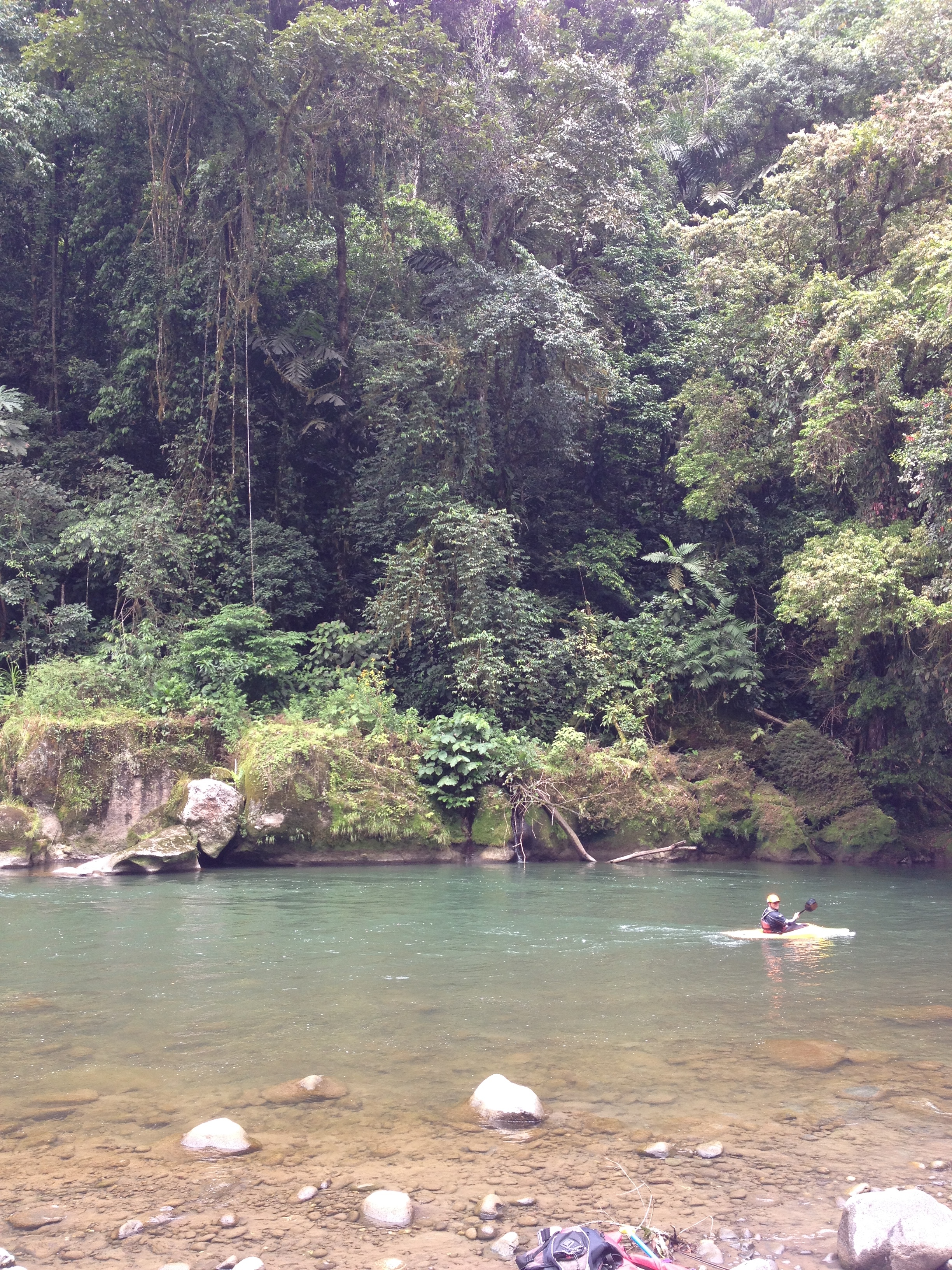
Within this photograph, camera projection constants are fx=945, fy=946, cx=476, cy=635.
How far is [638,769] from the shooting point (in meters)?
16.5

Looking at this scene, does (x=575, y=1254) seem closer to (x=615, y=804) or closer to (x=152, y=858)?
(x=152, y=858)

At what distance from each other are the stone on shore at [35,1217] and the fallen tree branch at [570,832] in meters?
12.4

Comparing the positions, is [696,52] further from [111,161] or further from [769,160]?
[111,161]

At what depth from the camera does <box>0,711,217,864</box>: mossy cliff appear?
48.0 ft

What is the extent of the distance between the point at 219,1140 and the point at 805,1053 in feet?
11.3

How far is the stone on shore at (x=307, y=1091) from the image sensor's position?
193 inches

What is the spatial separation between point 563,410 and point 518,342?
1703mm

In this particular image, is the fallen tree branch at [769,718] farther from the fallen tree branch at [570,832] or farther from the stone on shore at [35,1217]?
the stone on shore at [35,1217]

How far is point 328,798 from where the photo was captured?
15.0 meters

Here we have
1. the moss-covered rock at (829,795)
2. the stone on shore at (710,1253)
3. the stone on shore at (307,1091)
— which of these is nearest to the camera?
the stone on shore at (710,1253)

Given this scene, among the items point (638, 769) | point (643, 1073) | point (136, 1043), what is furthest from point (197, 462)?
point (643, 1073)

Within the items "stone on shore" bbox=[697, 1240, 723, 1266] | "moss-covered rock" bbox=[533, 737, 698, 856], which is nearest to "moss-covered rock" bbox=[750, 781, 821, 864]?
"moss-covered rock" bbox=[533, 737, 698, 856]

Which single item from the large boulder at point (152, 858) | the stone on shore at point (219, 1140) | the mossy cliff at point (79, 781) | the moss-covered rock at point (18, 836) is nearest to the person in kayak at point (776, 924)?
the stone on shore at point (219, 1140)

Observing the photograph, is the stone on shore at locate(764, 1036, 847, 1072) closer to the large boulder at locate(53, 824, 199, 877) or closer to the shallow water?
the shallow water
